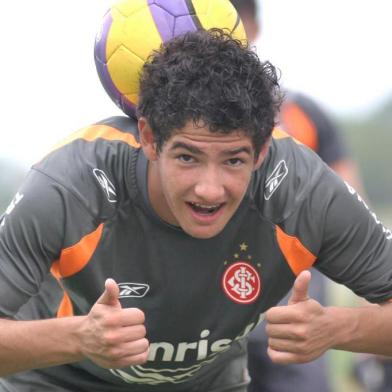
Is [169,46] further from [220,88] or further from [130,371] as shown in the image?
[130,371]

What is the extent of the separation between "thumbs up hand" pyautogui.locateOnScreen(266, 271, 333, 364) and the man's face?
0.44m

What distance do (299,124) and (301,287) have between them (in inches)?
143

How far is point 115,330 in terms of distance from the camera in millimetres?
5250

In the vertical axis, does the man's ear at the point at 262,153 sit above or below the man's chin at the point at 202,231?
above

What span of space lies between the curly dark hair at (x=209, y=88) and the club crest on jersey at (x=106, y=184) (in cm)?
31

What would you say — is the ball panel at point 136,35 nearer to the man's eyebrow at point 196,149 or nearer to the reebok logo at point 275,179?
the man's eyebrow at point 196,149

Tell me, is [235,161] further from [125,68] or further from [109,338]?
[109,338]

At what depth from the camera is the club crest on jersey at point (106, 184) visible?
576 centimetres

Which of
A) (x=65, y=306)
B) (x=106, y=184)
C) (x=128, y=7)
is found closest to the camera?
(x=106, y=184)

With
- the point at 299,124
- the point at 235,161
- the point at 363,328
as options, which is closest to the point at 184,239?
the point at 235,161

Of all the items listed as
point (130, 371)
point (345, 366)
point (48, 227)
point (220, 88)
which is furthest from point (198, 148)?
point (345, 366)

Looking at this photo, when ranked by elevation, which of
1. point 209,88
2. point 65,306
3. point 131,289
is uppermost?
point 209,88

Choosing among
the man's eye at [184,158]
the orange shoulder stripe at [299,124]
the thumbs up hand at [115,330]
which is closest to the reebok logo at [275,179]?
the man's eye at [184,158]

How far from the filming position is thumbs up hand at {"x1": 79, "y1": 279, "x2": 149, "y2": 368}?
5.25m
